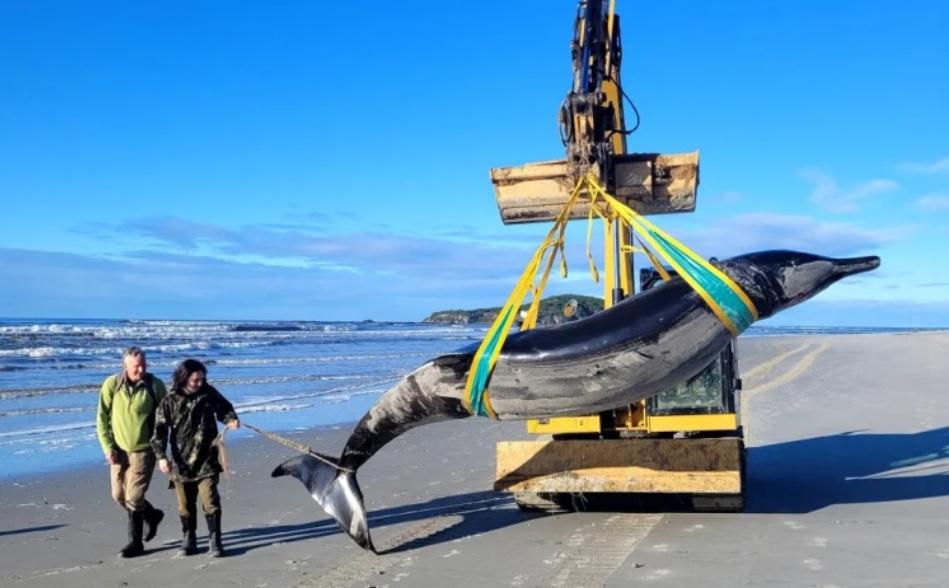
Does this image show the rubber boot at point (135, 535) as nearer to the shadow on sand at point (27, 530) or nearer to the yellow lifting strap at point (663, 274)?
the shadow on sand at point (27, 530)

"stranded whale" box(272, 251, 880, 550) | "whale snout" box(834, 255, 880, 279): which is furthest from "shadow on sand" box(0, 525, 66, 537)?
"whale snout" box(834, 255, 880, 279)

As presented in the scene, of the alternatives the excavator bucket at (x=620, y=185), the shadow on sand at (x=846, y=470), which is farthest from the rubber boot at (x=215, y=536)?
the shadow on sand at (x=846, y=470)

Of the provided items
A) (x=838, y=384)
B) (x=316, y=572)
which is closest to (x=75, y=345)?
(x=838, y=384)

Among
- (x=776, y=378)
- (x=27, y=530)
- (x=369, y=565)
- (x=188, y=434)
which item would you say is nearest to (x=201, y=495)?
(x=188, y=434)

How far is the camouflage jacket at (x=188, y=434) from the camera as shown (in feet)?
24.4

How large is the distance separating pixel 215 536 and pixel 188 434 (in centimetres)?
86

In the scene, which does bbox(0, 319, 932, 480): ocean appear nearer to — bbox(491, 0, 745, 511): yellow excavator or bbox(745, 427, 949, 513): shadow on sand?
bbox(491, 0, 745, 511): yellow excavator

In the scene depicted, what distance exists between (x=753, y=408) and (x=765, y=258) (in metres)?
11.5

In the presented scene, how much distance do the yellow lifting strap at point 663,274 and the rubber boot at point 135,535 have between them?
3188mm

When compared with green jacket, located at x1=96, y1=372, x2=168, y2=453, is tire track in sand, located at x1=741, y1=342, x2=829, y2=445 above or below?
below

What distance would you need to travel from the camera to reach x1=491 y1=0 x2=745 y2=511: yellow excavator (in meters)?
7.65

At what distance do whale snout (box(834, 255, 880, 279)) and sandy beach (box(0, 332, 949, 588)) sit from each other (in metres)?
2.10

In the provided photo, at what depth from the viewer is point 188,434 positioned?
24.4ft

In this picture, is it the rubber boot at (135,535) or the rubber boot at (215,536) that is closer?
the rubber boot at (215,536)
